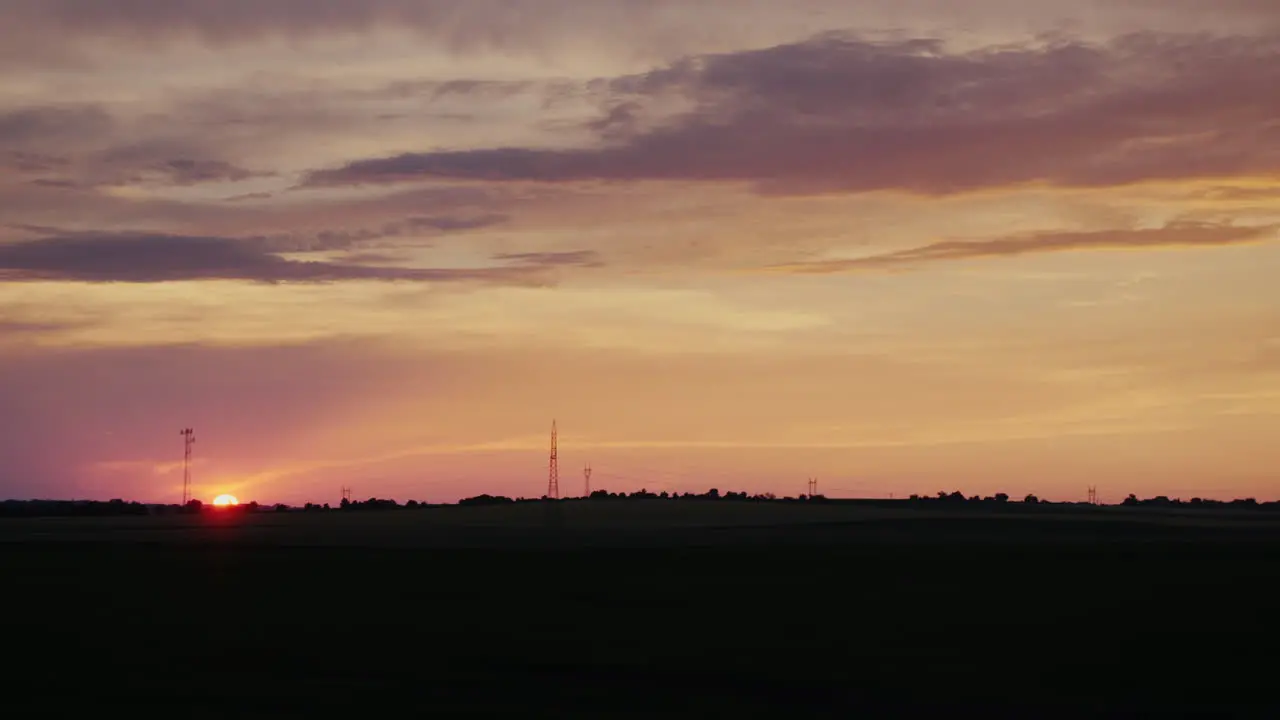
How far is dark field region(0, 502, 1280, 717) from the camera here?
32938mm

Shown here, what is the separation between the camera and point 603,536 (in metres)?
107

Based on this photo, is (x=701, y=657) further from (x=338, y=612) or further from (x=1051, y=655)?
(x=338, y=612)

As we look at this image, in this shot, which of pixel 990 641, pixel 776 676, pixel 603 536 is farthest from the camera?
pixel 603 536

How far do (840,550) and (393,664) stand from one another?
50839 mm

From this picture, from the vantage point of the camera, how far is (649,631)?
4416 centimetres

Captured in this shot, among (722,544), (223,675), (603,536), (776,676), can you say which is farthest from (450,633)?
(603,536)

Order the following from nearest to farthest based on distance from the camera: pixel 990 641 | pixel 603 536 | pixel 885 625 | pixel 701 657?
pixel 701 657
pixel 990 641
pixel 885 625
pixel 603 536

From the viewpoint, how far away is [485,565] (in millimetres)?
72625

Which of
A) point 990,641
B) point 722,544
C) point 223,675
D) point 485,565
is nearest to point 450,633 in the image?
point 223,675

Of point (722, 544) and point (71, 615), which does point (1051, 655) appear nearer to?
point (71, 615)

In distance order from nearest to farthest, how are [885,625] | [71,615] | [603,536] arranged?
[885,625], [71,615], [603,536]

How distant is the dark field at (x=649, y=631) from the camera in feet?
108

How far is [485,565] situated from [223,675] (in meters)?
37.0

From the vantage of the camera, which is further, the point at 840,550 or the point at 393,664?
the point at 840,550
